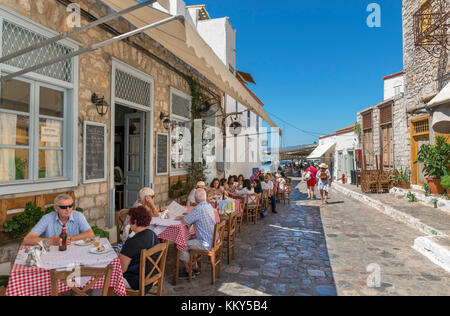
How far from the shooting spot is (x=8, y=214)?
3451mm

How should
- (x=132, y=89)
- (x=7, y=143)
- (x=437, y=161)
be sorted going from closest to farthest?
(x=7, y=143) < (x=132, y=89) < (x=437, y=161)

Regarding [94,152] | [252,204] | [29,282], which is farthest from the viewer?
[252,204]

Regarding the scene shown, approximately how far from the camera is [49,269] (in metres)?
2.35

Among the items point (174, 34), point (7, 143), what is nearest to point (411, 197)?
point (174, 34)

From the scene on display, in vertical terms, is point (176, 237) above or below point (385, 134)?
below

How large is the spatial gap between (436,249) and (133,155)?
6400mm

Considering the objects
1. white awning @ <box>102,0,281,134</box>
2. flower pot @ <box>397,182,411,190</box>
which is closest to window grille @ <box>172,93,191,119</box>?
white awning @ <box>102,0,281,134</box>

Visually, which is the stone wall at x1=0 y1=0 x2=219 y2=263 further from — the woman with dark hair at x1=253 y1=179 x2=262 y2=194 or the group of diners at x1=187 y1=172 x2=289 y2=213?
the woman with dark hair at x1=253 y1=179 x2=262 y2=194

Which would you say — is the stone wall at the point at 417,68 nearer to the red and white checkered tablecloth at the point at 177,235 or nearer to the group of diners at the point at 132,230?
the group of diners at the point at 132,230

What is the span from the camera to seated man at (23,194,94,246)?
304 cm

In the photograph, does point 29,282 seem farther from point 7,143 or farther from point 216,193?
point 216,193

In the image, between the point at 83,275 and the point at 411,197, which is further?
the point at 411,197

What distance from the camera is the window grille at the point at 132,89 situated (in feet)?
18.4

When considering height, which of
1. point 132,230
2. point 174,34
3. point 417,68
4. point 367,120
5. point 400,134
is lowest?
point 132,230
